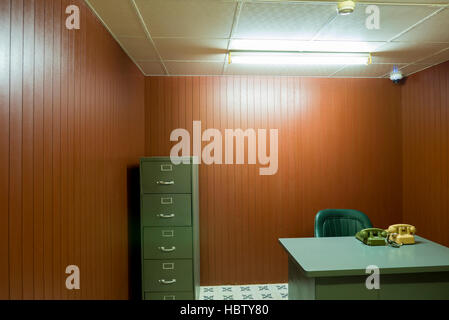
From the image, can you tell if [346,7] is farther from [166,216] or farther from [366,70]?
[166,216]

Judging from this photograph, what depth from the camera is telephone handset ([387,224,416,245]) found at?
7.64 ft

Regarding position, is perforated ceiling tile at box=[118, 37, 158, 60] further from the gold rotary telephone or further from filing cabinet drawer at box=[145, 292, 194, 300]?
the gold rotary telephone

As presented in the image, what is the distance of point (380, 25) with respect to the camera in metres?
2.29

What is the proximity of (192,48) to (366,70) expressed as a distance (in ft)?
7.07

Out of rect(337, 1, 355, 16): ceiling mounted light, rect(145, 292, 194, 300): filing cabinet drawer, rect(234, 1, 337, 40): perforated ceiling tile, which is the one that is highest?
rect(234, 1, 337, 40): perforated ceiling tile

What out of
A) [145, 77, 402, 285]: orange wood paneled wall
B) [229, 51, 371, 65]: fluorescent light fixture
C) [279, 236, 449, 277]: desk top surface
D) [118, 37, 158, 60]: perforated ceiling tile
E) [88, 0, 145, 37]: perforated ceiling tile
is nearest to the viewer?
[279, 236, 449, 277]: desk top surface

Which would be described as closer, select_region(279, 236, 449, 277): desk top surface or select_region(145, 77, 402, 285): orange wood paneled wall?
select_region(279, 236, 449, 277): desk top surface

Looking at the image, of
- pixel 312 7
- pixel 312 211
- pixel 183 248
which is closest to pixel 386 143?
pixel 312 211

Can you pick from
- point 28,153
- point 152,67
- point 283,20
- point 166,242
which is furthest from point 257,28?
point 166,242

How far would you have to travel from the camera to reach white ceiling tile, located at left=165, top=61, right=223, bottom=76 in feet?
10.5

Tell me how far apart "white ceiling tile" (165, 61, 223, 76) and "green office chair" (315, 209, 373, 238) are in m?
1.97

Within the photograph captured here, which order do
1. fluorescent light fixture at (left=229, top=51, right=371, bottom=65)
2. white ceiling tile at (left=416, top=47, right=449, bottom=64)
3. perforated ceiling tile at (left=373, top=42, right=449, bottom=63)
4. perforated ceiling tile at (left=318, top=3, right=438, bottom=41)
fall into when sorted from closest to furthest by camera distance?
perforated ceiling tile at (left=318, top=3, right=438, bottom=41) < perforated ceiling tile at (left=373, top=42, right=449, bottom=63) < fluorescent light fixture at (left=229, top=51, right=371, bottom=65) < white ceiling tile at (left=416, top=47, right=449, bottom=64)

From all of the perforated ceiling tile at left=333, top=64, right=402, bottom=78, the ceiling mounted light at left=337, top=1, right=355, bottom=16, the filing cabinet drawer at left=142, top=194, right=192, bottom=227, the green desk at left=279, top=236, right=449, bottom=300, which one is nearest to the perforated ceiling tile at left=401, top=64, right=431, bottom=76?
the perforated ceiling tile at left=333, top=64, right=402, bottom=78

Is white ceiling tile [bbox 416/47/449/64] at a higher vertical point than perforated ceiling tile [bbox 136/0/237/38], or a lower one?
higher
